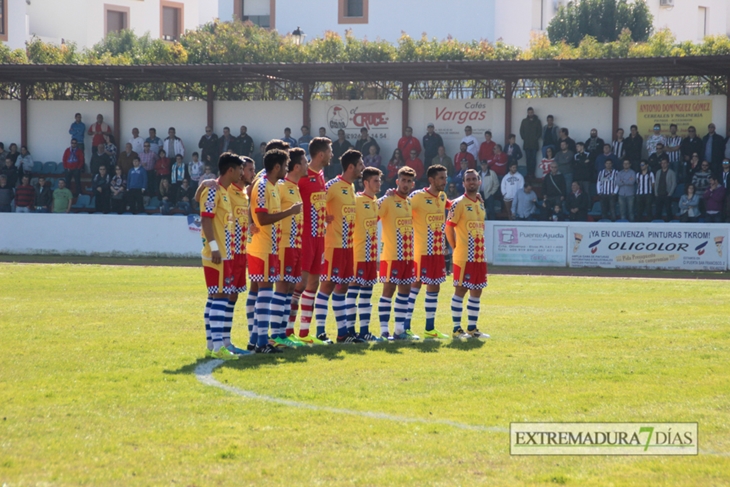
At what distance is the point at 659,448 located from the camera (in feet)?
20.5

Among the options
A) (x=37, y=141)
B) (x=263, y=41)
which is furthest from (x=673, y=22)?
(x=37, y=141)

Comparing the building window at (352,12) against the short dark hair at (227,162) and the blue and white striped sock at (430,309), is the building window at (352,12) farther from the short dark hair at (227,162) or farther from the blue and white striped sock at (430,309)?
the short dark hair at (227,162)

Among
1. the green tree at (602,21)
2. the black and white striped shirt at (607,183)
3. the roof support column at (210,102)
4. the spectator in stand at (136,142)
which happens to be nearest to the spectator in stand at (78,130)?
the spectator in stand at (136,142)

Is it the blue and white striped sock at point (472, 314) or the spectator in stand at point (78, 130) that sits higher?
the spectator in stand at point (78, 130)

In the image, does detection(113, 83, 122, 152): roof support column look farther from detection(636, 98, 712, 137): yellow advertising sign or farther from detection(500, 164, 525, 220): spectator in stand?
detection(636, 98, 712, 137): yellow advertising sign

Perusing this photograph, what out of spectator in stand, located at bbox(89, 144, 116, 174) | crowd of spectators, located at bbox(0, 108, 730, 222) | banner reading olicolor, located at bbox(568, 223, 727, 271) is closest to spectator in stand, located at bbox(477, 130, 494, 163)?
crowd of spectators, located at bbox(0, 108, 730, 222)

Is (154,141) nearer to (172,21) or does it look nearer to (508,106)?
(508,106)

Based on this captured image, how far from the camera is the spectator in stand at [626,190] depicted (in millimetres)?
25938

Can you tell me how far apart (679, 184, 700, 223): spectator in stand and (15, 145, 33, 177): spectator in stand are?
854 inches

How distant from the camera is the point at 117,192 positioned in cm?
2980

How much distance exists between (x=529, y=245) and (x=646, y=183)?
161 inches

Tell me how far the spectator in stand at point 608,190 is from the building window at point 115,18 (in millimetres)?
43652

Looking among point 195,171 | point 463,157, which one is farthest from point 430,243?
point 195,171

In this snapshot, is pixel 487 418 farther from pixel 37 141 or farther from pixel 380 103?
pixel 37 141
